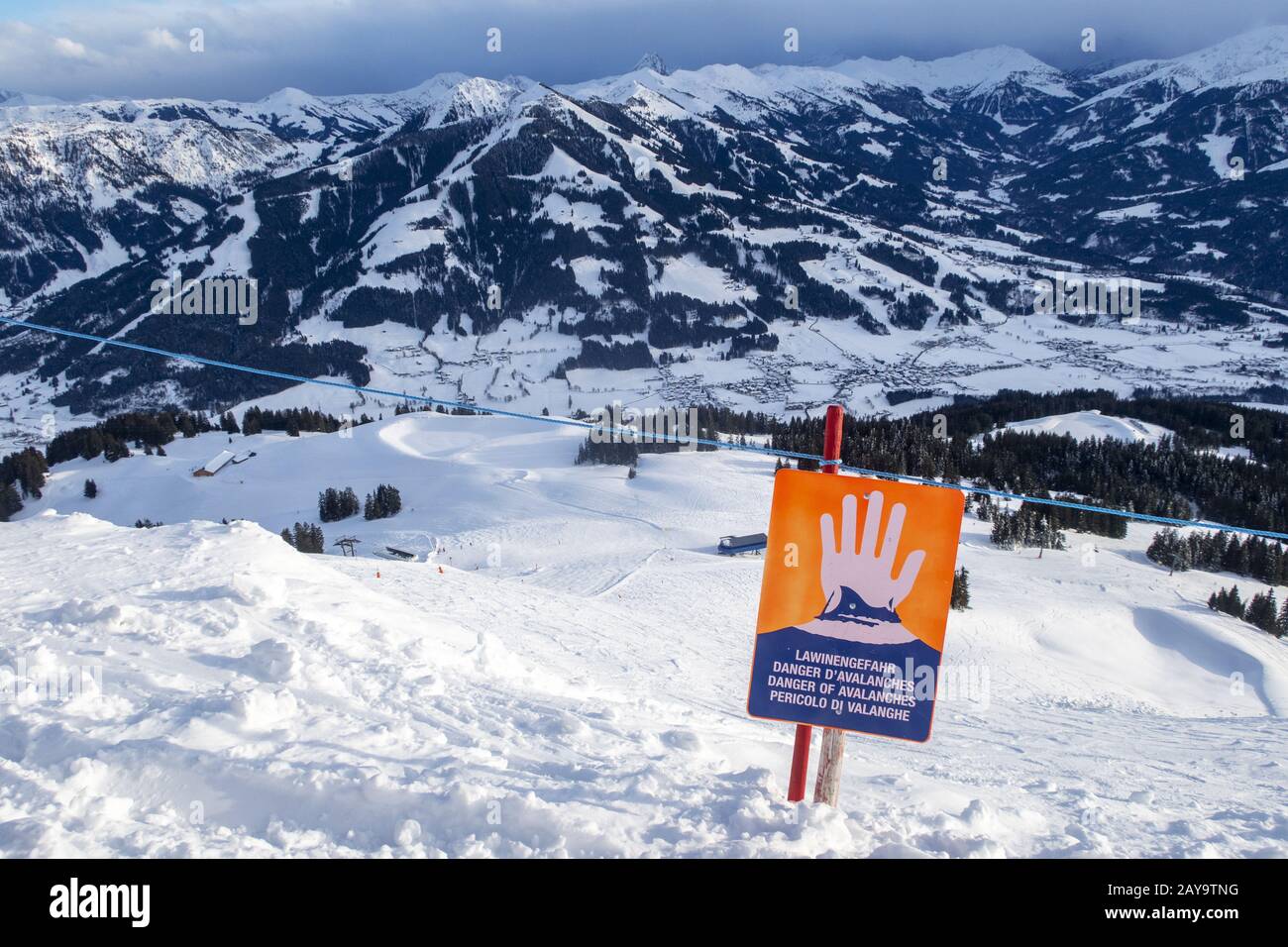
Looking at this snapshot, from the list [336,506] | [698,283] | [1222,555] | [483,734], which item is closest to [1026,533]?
[1222,555]

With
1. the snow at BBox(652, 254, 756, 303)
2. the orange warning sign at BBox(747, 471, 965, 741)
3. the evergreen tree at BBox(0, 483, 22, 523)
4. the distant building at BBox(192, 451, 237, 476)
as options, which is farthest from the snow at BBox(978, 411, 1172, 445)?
the snow at BBox(652, 254, 756, 303)

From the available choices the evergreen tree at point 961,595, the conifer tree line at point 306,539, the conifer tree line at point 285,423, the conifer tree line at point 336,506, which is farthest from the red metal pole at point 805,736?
the conifer tree line at point 285,423

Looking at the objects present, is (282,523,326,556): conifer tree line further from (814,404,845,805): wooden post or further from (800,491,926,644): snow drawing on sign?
(800,491,926,644): snow drawing on sign

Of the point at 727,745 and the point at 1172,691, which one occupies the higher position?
the point at 727,745

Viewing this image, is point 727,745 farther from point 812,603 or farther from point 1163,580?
point 1163,580

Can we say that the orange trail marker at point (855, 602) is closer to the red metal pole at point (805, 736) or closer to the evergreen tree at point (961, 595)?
the red metal pole at point (805, 736)

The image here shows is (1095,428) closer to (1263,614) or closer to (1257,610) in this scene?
(1257,610)
